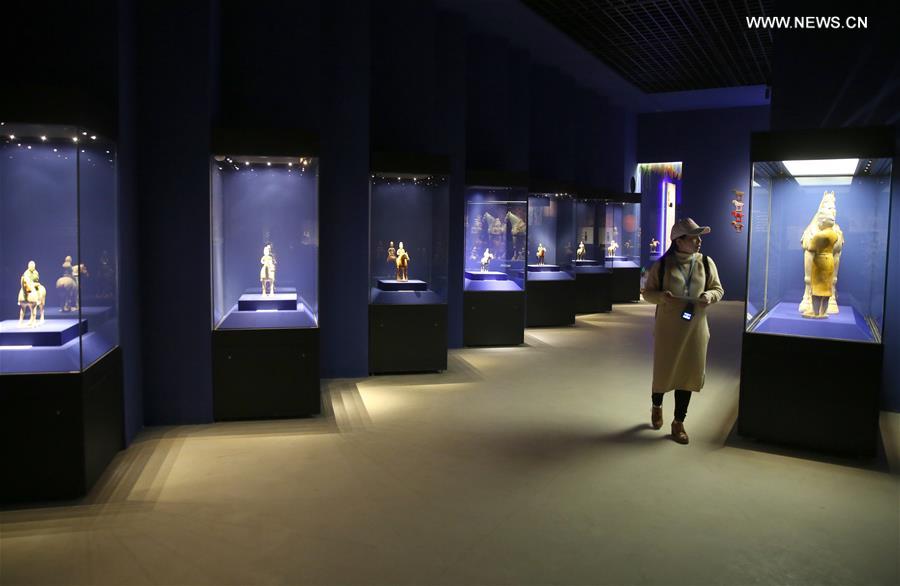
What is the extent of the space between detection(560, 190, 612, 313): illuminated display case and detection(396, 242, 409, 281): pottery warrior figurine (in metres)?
6.29

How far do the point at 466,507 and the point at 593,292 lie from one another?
1069 centimetres

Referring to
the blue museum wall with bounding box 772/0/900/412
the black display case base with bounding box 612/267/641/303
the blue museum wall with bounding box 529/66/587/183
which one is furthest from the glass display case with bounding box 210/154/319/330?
the black display case base with bounding box 612/267/641/303

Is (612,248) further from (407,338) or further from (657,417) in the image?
(657,417)

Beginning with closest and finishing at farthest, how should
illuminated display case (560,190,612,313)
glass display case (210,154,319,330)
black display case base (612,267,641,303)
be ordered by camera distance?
1. glass display case (210,154,319,330)
2. illuminated display case (560,190,612,313)
3. black display case base (612,267,641,303)

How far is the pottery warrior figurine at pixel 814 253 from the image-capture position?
5312mm

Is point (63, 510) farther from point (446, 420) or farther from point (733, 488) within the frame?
point (733, 488)

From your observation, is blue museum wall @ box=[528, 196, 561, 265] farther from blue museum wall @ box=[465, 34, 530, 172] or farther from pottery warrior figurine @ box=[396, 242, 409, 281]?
pottery warrior figurine @ box=[396, 242, 409, 281]

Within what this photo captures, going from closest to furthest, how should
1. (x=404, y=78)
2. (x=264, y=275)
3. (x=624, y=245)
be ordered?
1. (x=264, y=275)
2. (x=404, y=78)
3. (x=624, y=245)

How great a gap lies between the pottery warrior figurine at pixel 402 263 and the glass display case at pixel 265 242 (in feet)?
5.96

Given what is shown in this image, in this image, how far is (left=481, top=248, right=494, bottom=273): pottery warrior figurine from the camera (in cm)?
997

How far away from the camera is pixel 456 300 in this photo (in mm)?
9664

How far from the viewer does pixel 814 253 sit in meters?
5.41

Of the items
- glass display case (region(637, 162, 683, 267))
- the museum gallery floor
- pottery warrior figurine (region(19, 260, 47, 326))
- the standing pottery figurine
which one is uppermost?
glass display case (region(637, 162, 683, 267))

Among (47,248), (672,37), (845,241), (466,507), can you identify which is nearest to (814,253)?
(845,241)
